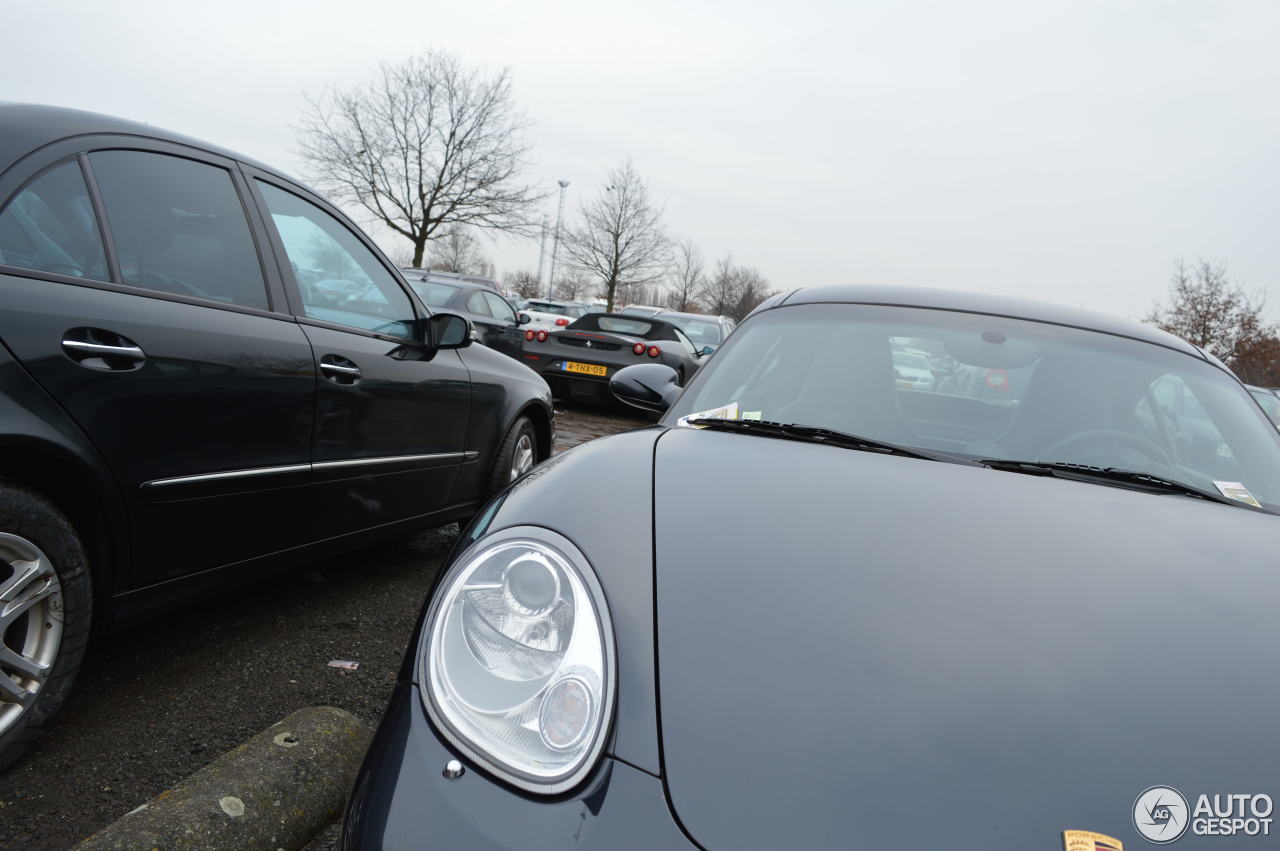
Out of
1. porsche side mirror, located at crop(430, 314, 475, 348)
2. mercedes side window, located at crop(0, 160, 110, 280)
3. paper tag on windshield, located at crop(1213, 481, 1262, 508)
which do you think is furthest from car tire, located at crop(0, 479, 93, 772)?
paper tag on windshield, located at crop(1213, 481, 1262, 508)

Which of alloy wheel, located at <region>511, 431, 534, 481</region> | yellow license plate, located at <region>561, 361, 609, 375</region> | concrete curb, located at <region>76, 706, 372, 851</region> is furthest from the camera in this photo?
yellow license plate, located at <region>561, 361, 609, 375</region>

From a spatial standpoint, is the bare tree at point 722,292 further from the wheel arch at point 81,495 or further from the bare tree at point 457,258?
the wheel arch at point 81,495

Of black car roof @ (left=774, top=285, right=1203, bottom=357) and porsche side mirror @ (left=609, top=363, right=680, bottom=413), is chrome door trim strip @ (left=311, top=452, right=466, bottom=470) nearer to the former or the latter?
porsche side mirror @ (left=609, top=363, right=680, bottom=413)

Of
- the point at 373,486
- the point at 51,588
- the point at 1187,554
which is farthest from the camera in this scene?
the point at 373,486

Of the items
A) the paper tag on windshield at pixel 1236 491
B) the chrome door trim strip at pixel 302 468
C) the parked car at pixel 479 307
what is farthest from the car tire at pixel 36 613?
the parked car at pixel 479 307

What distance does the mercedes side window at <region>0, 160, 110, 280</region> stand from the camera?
6.03ft

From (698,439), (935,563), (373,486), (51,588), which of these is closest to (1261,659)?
(935,563)

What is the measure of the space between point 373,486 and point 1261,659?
2567 mm

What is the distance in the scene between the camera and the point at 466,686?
1.14 m

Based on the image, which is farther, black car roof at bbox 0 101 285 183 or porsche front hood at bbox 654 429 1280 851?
black car roof at bbox 0 101 285 183

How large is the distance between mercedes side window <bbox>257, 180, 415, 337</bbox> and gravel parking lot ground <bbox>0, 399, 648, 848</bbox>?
3.44 ft

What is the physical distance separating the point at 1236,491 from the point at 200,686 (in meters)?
2.71

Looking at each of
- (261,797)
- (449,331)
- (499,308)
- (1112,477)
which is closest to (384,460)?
(449,331)

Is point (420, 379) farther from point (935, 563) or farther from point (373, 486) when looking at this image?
point (935, 563)
